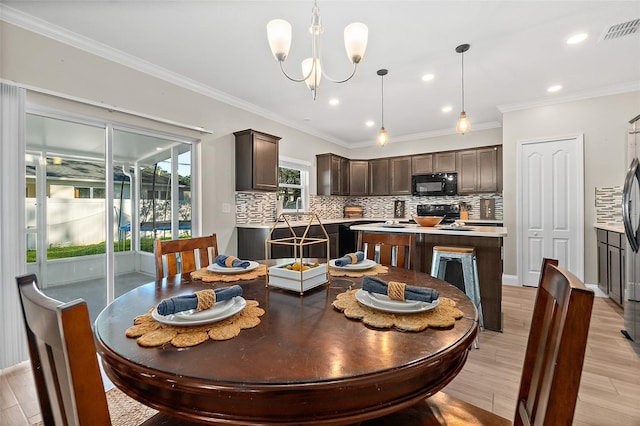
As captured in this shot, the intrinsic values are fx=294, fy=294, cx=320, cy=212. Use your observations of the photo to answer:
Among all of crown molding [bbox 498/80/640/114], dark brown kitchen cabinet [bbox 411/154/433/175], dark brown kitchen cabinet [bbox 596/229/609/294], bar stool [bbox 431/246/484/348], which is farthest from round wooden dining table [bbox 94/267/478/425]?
dark brown kitchen cabinet [bbox 411/154/433/175]

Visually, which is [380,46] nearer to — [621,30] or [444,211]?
[621,30]

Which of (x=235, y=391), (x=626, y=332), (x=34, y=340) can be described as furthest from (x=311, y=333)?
(x=626, y=332)

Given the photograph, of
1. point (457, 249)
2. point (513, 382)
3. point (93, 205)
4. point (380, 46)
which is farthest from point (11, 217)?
point (513, 382)

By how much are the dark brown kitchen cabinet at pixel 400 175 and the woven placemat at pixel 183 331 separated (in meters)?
5.40

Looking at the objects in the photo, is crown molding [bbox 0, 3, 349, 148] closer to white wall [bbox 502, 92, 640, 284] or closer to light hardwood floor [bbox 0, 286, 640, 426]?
light hardwood floor [bbox 0, 286, 640, 426]

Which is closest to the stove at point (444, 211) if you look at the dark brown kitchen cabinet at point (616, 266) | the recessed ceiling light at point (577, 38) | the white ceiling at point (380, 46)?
the white ceiling at point (380, 46)

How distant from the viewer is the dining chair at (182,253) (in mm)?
1751

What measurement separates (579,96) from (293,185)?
4256mm

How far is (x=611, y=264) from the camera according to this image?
325cm

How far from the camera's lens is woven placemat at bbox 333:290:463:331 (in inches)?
34.4

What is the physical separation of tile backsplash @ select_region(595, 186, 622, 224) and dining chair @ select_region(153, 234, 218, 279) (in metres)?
4.62

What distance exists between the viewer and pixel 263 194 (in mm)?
4434

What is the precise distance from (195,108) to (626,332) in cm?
478

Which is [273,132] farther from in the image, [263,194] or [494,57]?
[494,57]
